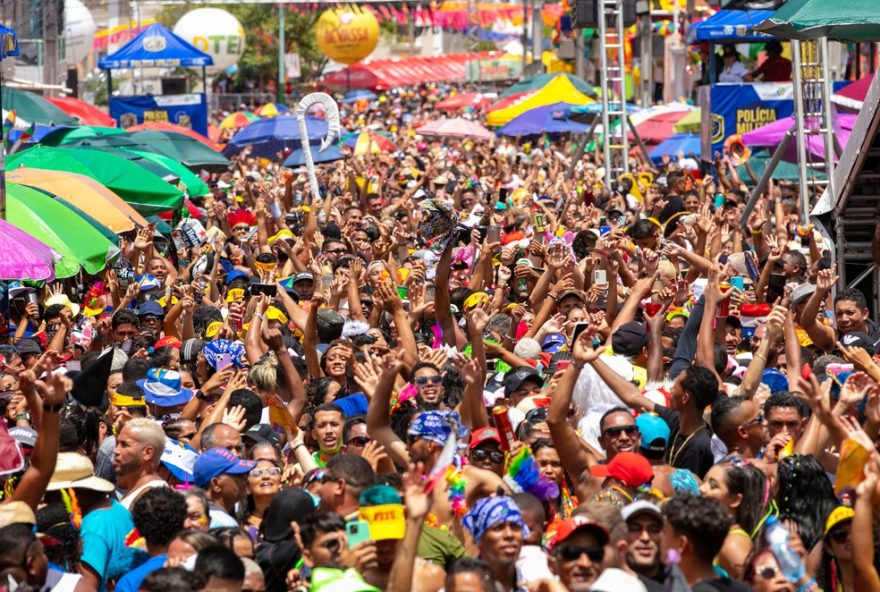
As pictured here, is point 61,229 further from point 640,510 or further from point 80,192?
point 640,510

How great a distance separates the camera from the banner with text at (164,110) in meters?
33.9

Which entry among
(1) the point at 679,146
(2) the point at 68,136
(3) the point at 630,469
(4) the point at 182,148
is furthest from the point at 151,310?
(1) the point at 679,146

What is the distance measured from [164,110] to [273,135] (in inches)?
237

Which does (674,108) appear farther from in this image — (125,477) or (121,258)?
(125,477)

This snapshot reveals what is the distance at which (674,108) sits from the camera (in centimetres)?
3325

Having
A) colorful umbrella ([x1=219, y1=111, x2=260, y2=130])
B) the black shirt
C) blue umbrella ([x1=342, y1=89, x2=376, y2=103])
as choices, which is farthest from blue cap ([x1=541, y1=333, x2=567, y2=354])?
blue umbrella ([x1=342, y1=89, x2=376, y2=103])

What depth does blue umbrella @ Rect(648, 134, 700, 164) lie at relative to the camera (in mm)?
28295

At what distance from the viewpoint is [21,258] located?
10781 mm

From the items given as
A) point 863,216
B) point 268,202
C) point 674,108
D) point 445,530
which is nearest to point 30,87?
point 674,108

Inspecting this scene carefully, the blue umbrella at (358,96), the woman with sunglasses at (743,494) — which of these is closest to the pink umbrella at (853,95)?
the woman with sunglasses at (743,494)

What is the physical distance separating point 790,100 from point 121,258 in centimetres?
1032

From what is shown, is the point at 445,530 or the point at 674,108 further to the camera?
the point at 674,108

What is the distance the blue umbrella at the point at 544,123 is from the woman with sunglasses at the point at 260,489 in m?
24.1

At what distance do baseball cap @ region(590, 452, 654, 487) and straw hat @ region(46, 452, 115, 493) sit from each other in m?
2.04
